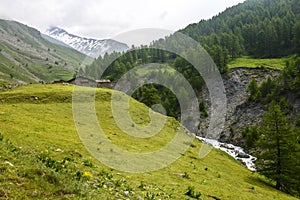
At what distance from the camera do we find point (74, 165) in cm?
1786

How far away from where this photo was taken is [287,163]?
139 ft

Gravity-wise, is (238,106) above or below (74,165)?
above

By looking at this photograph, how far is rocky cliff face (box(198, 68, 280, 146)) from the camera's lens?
96750mm

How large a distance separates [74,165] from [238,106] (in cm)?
9964

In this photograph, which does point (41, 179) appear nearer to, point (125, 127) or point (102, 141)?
point (102, 141)

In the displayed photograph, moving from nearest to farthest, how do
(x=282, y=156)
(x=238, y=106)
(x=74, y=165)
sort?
(x=74, y=165), (x=282, y=156), (x=238, y=106)

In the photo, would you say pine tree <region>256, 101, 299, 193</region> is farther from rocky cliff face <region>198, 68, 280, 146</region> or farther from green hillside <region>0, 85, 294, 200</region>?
rocky cliff face <region>198, 68, 280, 146</region>

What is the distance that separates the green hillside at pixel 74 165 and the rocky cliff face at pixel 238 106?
43.4 m

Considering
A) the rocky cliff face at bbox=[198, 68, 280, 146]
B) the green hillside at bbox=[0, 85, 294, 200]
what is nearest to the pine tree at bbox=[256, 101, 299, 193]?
the green hillside at bbox=[0, 85, 294, 200]

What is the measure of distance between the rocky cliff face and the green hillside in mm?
43437

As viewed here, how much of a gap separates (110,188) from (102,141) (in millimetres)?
20376

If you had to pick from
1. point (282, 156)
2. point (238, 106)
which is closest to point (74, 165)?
point (282, 156)

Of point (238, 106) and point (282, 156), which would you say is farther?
point (238, 106)

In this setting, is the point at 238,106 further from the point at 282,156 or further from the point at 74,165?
the point at 74,165
